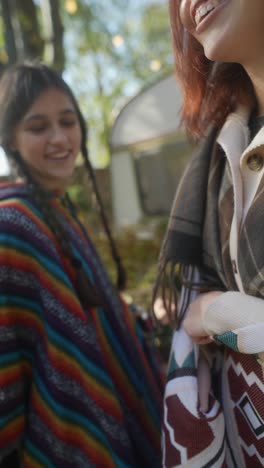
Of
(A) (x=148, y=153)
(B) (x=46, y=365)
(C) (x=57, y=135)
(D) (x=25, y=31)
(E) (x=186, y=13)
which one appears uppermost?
(D) (x=25, y=31)

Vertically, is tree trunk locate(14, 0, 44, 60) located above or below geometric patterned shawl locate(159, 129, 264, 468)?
above

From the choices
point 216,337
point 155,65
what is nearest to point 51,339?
point 216,337

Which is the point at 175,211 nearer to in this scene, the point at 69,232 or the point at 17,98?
the point at 69,232

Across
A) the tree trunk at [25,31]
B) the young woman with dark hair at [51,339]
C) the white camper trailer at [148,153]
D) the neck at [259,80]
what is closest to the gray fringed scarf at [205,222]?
the neck at [259,80]

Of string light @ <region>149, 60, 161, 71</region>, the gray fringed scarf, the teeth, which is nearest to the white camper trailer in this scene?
the gray fringed scarf

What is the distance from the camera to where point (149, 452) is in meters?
1.51

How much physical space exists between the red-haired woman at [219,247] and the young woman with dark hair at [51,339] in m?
0.36

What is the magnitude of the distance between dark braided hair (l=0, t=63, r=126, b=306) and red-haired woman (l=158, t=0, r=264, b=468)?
15.8 inches

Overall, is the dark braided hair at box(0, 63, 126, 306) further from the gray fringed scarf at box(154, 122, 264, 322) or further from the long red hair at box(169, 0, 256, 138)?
the long red hair at box(169, 0, 256, 138)

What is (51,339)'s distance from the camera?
1265mm

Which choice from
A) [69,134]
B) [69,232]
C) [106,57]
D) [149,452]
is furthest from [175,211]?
[106,57]

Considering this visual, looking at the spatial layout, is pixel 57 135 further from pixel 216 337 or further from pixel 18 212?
pixel 216 337

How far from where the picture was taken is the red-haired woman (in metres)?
0.84

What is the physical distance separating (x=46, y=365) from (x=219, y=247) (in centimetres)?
66
